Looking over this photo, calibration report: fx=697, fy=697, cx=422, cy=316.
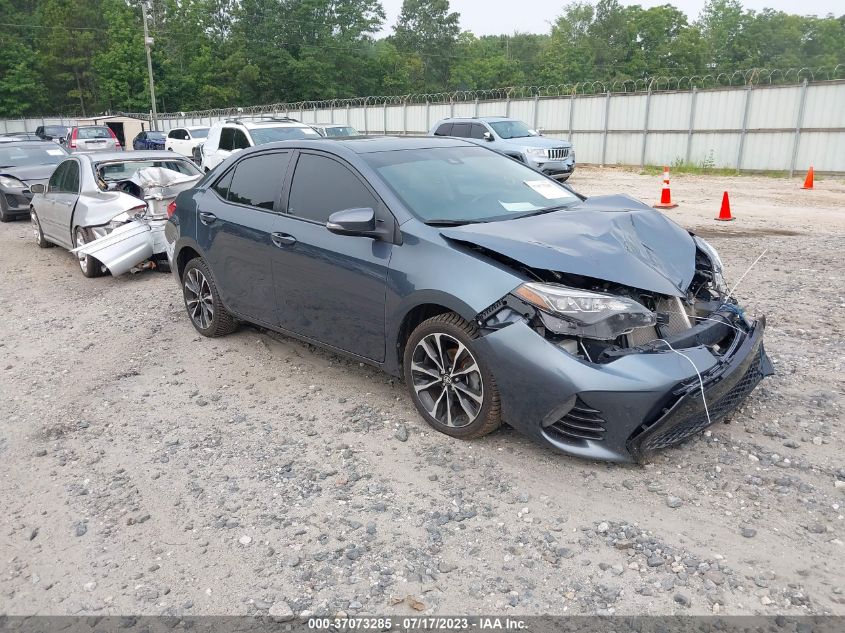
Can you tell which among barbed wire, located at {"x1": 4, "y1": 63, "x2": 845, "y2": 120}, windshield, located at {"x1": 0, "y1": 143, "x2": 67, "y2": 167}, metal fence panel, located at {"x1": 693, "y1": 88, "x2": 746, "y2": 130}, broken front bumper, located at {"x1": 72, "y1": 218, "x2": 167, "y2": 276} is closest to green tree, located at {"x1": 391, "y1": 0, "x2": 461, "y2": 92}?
barbed wire, located at {"x1": 4, "y1": 63, "x2": 845, "y2": 120}

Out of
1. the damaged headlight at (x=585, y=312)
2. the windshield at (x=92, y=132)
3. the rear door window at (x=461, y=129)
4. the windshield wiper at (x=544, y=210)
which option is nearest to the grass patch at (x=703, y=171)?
the rear door window at (x=461, y=129)

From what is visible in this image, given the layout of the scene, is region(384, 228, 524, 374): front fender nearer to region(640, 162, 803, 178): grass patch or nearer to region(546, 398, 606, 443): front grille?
region(546, 398, 606, 443): front grille

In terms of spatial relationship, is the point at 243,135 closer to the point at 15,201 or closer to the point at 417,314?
the point at 15,201

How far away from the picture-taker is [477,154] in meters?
5.22

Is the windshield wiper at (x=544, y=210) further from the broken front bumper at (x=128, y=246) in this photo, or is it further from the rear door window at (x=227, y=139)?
the rear door window at (x=227, y=139)

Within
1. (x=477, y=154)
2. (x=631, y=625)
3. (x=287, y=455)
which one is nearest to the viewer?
(x=631, y=625)

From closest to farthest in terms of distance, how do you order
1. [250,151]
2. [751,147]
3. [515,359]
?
1. [515,359]
2. [250,151]
3. [751,147]

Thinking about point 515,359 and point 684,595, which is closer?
point 684,595

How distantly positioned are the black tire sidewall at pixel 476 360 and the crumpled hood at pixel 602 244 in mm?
504

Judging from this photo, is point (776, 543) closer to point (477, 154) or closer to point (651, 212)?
point (651, 212)

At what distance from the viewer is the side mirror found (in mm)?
4184

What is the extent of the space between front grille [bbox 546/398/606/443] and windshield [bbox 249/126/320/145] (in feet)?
41.5

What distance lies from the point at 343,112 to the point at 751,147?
2104 cm

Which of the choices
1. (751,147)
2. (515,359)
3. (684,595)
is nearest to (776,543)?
(684,595)
